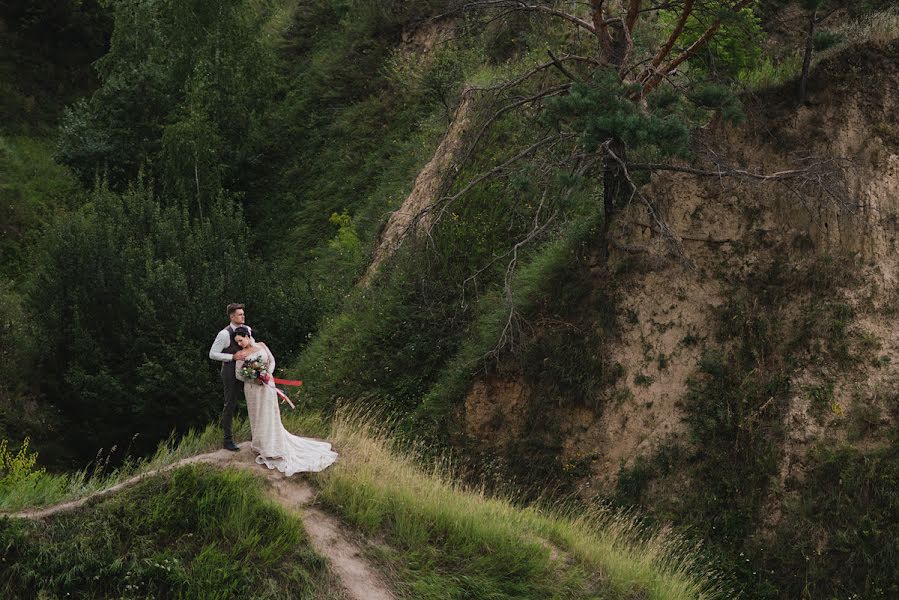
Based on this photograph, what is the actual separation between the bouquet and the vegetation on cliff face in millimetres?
1496

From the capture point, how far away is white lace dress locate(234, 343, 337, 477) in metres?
11.7

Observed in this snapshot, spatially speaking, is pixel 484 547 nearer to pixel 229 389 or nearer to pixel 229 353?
pixel 229 389

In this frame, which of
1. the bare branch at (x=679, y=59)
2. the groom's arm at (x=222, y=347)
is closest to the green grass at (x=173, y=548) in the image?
the groom's arm at (x=222, y=347)

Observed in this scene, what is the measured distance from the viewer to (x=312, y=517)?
37.4 feet

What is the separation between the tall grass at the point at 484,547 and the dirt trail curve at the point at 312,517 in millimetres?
229

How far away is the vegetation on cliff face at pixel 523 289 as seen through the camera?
13367mm

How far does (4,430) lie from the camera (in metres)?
20.6

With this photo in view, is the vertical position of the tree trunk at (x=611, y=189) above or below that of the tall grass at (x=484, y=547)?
above

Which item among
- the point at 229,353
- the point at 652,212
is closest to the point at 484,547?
the point at 229,353

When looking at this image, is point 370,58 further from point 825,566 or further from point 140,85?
point 825,566

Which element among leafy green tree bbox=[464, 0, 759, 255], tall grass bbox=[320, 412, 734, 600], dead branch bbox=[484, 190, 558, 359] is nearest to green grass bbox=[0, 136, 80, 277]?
dead branch bbox=[484, 190, 558, 359]

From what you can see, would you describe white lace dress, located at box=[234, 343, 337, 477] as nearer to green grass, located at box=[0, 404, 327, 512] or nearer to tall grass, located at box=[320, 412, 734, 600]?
tall grass, located at box=[320, 412, 734, 600]

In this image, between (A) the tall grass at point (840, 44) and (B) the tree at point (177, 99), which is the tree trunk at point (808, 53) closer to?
(A) the tall grass at point (840, 44)

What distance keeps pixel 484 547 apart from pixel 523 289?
19.1 ft
